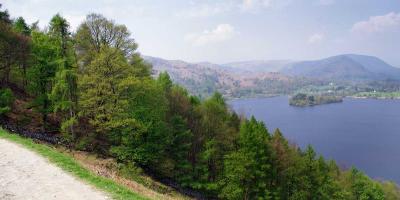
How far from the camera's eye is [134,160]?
4166 centimetres

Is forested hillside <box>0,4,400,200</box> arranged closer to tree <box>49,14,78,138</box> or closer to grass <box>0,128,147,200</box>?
tree <box>49,14,78,138</box>

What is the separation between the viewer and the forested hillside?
128 ft

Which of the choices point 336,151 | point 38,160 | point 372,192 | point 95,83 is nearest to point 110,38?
point 95,83

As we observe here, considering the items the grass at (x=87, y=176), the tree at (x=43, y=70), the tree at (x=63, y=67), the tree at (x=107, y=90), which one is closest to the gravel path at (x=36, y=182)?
the grass at (x=87, y=176)

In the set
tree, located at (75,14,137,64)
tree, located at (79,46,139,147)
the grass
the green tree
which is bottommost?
the green tree

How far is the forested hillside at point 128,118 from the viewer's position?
128 ft

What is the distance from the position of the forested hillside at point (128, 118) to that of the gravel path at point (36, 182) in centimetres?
1463

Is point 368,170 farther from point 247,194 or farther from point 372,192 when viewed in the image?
point 247,194

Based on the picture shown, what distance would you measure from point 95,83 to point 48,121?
12498mm

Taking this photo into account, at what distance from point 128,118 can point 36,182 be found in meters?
20.6

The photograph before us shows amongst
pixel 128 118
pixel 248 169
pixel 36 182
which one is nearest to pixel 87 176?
pixel 36 182

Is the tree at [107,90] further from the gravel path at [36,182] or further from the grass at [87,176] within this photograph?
the gravel path at [36,182]

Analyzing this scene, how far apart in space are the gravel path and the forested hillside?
14.6 meters

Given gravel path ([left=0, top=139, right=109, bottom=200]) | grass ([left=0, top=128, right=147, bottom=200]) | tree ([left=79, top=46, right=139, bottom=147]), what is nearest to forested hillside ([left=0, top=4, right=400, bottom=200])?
tree ([left=79, top=46, right=139, bottom=147])
